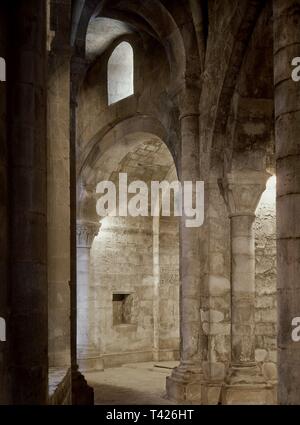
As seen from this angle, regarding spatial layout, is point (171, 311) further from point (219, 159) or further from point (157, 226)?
point (219, 159)

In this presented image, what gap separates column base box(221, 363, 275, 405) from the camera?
967 centimetres

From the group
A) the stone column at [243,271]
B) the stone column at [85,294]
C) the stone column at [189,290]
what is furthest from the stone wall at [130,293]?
the stone column at [243,271]

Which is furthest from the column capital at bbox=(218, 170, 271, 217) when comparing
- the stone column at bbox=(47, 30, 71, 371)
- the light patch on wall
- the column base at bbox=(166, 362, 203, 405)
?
the stone column at bbox=(47, 30, 71, 371)

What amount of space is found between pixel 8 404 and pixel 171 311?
1374 cm

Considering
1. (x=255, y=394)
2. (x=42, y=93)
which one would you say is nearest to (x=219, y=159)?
(x=255, y=394)

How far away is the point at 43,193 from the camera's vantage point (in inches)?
161

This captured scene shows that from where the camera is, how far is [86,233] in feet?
50.6

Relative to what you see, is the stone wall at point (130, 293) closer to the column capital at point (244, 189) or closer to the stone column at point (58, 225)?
the column capital at point (244, 189)

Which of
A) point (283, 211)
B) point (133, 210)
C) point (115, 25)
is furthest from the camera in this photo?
point (133, 210)

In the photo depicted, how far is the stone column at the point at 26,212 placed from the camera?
12.7 feet

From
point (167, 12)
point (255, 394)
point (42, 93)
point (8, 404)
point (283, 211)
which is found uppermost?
point (167, 12)

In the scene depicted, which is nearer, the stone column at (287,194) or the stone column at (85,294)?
the stone column at (287,194)

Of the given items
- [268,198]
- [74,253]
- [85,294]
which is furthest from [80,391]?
[85,294]

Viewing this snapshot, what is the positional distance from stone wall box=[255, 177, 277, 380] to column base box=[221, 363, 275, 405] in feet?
2.64
